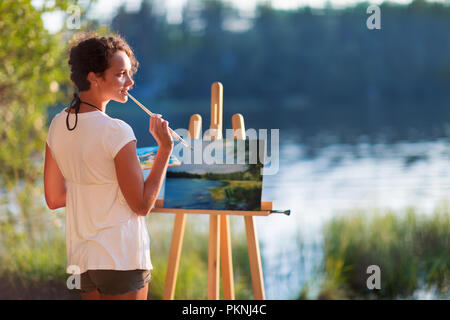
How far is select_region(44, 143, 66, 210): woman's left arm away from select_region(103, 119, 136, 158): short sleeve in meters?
0.28

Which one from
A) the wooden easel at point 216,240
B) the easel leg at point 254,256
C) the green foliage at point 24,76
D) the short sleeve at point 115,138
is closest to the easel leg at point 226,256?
the wooden easel at point 216,240

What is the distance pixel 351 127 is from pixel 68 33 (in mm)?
17588

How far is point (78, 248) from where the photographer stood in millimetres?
1725

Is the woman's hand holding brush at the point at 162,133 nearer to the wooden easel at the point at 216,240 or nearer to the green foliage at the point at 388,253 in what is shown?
the wooden easel at the point at 216,240

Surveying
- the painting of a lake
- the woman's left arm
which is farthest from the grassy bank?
the woman's left arm

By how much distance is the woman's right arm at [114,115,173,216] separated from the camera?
5.36ft

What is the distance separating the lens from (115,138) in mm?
1628

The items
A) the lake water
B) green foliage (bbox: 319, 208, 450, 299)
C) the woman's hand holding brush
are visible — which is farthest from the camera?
the lake water

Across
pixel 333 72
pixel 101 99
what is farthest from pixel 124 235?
pixel 333 72

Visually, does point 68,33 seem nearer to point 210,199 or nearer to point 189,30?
point 210,199

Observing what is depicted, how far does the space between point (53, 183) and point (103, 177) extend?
26 cm

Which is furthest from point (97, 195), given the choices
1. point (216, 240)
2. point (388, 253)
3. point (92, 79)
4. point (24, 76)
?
point (388, 253)

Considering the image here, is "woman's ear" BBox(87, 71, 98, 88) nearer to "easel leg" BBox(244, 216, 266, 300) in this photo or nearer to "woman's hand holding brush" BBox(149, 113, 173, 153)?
"woman's hand holding brush" BBox(149, 113, 173, 153)

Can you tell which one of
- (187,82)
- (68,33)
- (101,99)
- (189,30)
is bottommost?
(101,99)
